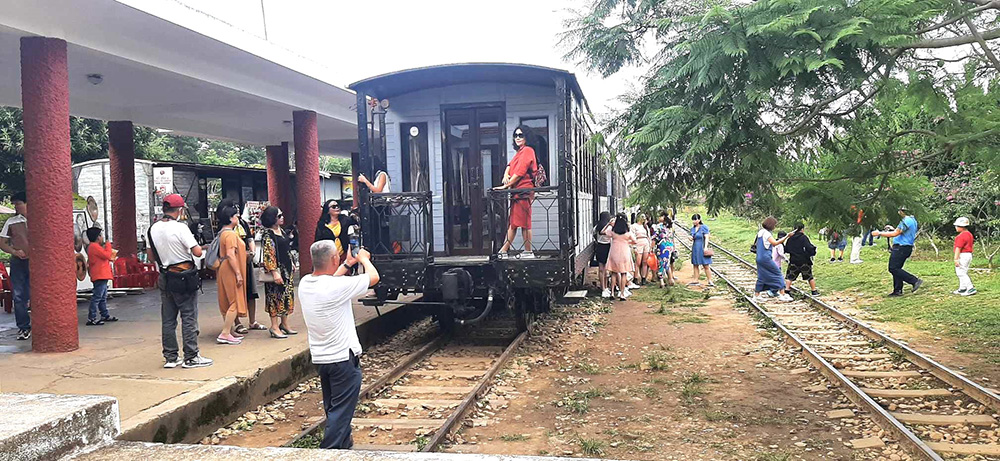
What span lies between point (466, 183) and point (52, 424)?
6.50 m

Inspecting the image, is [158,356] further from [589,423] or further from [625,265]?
[625,265]

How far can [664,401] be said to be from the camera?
663 centimetres

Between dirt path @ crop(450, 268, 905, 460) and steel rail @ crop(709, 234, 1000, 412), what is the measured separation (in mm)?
1131

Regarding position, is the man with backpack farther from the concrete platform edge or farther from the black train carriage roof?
the concrete platform edge

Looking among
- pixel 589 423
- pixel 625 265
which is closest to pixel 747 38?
pixel 589 423

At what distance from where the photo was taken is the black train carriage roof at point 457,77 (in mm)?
8312

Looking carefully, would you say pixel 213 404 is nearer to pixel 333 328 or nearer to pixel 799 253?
pixel 333 328

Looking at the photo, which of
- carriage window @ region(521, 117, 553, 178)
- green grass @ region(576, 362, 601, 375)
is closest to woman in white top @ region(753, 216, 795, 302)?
carriage window @ region(521, 117, 553, 178)

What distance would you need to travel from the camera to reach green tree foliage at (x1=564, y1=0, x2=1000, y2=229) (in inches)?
163

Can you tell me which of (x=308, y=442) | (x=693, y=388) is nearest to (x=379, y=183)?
(x=308, y=442)

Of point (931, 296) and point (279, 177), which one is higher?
point (279, 177)

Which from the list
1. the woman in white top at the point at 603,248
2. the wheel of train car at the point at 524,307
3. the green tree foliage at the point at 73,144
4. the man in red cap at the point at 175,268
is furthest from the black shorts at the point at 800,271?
the green tree foliage at the point at 73,144

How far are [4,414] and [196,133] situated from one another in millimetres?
14809

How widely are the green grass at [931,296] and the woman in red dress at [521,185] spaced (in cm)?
227
